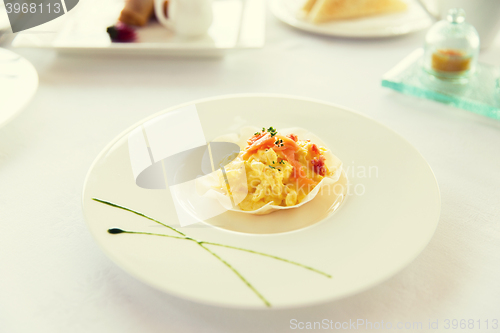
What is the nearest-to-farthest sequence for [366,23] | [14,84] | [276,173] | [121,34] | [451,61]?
[276,173] < [14,84] < [451,61] < [121,34] < [366,23]

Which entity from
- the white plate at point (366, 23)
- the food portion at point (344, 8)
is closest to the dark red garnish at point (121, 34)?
the white plate at point (366, 23)

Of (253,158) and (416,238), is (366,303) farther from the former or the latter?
(253,158)

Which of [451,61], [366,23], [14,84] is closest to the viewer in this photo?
[14,84]

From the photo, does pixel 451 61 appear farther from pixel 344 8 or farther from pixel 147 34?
pixel 147 34

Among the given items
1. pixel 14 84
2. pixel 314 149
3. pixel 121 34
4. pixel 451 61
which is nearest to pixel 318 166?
pixel 314 149

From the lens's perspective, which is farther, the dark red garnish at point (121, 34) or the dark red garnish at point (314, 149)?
the dark red garnish at point (121, 34)

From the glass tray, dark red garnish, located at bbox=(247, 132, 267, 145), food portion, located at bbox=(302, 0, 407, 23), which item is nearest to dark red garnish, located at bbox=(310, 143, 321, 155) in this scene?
dark red garnish, located at bbox=(247, 132, 267, 145)

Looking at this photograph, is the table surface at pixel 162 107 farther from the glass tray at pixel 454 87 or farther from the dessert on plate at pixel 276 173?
the dessert on plate at pixel 276 173
